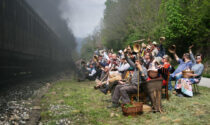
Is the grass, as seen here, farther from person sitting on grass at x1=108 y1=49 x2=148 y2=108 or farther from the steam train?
the steam train

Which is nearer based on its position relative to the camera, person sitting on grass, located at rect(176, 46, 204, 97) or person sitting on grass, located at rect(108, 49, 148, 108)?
person sitting on grass, located at rect(108, 49, 148, 108)

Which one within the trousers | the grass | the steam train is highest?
the steam train

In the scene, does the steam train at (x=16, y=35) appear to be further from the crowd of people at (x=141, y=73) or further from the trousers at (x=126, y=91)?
the trousers at (x=126, y=91)

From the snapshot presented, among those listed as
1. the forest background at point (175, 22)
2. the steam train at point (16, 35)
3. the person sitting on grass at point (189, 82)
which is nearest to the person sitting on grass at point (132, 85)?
the person sitting on grass at point (189, 82)

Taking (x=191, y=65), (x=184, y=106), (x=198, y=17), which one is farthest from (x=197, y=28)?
(x=184, y=106)

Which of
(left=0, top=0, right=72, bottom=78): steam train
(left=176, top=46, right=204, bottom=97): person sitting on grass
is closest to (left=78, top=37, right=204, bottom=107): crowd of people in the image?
(left=176, top=46, right=204, bottom=97): person sitting on grass

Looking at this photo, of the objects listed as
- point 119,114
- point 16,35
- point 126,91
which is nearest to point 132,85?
point 126,91

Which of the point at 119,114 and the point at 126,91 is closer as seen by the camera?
the point at 119,114

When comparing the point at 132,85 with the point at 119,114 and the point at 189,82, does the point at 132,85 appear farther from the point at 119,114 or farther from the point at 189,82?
the point at 189,82

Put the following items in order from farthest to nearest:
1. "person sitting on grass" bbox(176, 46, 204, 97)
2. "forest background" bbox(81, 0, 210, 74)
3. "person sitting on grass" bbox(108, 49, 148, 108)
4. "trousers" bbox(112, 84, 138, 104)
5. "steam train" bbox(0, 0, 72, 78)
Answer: "forest background" bbox(81, 0, 210, 74) → "steam train" bbox(0, 0, 72, 78) → "person sitting on grass" bbox(176, 46, 204, 97) → "trousers" bbox(112, 84, 138, 104) → "person sitting on grass" bbox(108, 49, 148, 108)

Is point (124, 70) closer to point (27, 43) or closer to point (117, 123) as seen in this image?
point (117, 123)

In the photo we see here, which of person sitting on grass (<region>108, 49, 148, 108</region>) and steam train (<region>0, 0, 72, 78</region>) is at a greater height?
steam train (<region>0, 0, 72, 78</region>)

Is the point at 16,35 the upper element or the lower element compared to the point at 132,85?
upper

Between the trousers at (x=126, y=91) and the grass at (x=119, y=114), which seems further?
the trousers at (x=126, y=91)
